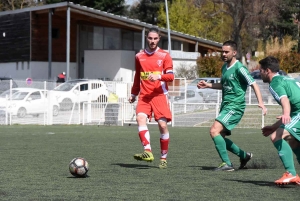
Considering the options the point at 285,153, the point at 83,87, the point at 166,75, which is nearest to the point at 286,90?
the point at 285,153

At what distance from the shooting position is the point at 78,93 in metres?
28.7

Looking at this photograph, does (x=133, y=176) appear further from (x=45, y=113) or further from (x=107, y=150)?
(x=45, y=113)

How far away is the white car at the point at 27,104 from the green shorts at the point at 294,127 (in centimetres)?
1959

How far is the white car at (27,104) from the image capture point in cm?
2691

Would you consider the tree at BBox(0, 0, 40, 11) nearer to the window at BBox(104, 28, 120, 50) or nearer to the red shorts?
Result: the window at BBox(104, 28, 120, 50)

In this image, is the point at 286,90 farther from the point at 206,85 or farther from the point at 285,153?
the point at 206,85

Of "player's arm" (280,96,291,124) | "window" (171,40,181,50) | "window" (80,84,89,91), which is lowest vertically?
"window" (80,84,89,91)

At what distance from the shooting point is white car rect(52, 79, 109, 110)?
89.6 feet

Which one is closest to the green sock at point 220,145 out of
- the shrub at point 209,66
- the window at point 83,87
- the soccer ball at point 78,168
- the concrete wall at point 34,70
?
the soccer ball at point 78,168

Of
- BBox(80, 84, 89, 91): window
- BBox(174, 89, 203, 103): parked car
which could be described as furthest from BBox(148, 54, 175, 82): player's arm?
BBox(80, 84, 89, 91): window

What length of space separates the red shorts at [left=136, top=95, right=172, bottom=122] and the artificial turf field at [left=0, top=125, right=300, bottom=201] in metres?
0.80

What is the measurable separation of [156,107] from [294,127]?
2.94 metres

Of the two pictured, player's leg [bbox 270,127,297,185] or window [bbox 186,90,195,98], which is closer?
player's leg [bbox 270,127,297,185]

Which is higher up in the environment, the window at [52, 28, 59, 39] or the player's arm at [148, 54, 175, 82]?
the window at [52, 28, 59, 39]
